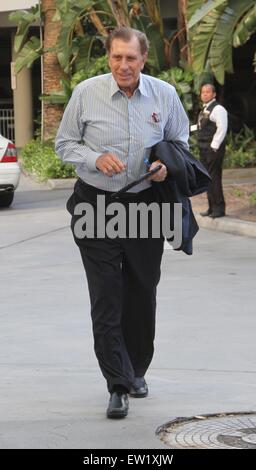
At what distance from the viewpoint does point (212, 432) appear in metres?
5.57

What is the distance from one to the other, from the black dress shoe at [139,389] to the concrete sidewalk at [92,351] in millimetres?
71

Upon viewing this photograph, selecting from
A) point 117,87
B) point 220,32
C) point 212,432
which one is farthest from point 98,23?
point 212,432

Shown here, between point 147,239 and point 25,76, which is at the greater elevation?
point 147,239

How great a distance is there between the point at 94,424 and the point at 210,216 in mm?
9288

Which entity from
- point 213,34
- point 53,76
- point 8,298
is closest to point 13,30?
point 53,76

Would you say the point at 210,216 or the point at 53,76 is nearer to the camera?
the point at 210,216

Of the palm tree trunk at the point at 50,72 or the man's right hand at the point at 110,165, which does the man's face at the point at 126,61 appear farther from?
the palm tree trunk at the point at 50,72

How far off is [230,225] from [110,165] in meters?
8.73

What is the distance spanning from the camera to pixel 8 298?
9.95m

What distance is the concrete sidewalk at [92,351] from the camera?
5785 mm

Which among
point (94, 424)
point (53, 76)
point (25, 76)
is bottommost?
point (25, 76)

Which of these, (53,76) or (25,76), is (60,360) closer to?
(53,76)

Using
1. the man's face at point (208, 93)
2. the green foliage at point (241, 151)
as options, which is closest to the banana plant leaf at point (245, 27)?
the man's face at point (208, 93)

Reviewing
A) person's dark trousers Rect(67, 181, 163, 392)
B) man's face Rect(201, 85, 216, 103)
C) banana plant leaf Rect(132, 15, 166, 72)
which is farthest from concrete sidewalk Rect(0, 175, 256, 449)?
banana plant leaf Rect(132, 15, 166, 72)
